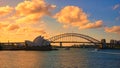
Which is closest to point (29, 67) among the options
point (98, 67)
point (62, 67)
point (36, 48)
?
point (62, 67)

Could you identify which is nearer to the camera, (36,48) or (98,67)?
(98,67)

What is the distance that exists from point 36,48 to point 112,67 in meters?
136

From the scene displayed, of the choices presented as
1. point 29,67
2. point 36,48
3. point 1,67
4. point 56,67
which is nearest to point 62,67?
point 56,67

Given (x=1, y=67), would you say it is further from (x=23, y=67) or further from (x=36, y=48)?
(x=36, y=48)

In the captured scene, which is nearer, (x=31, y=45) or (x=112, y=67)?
(x=112, y=67)

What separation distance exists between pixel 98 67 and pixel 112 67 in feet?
7.44

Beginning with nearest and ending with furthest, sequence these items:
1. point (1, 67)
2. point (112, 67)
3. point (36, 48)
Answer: point (1, 67) < point (112, 67) < point (36, 48)

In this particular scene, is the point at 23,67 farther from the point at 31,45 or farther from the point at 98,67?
the point at 31,45

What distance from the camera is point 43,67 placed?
56469mm

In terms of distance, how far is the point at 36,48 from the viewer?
19350 cm

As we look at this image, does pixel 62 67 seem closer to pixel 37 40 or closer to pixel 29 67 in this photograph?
pixel 29 67

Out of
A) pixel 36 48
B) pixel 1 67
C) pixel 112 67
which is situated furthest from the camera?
pixel 36 48

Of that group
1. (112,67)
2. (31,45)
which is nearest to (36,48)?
(31,45)

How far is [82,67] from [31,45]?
141 m
